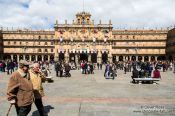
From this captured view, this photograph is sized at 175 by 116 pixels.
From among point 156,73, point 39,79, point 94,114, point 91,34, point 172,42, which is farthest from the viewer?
point 91,34

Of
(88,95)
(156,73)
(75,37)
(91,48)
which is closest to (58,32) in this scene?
(75,37)

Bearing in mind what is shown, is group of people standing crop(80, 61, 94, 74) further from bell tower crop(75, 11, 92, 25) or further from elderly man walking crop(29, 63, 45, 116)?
bell tower crop(75, 11, 92, 25)

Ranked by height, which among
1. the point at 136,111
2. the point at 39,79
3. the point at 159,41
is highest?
the point at 159,41

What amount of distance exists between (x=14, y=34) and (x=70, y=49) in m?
21.3

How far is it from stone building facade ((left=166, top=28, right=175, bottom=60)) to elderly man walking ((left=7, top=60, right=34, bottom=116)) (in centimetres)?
8688

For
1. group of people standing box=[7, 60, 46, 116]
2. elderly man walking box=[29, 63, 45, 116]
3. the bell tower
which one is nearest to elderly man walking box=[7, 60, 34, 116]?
group of people standing box=[7, 60, 46, 116]

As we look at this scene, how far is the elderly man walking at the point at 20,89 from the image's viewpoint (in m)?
6.73

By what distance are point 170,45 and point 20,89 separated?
91.6m

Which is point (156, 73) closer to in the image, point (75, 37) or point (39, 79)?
point (39, 79)

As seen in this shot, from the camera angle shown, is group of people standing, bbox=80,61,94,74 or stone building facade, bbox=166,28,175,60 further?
stone building facade, bbox=166,28,175,60

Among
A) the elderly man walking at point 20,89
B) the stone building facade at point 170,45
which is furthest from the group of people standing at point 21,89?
the stone building facade at point 170,45

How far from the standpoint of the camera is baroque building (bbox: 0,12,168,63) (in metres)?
97.1

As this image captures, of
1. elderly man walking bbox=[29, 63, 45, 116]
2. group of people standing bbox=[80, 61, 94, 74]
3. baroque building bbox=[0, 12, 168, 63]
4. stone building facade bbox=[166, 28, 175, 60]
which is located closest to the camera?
elderly man walking bbox=[29, 63, 45, 116]

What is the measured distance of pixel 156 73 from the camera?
24.4 m
